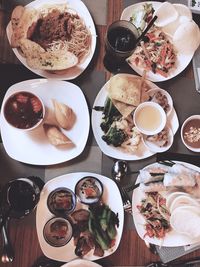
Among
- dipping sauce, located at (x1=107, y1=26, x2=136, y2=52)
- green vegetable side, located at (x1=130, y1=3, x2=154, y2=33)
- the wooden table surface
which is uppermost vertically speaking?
green vegetable side, located at (x1=130, y1=3, x2=154, y2=33)

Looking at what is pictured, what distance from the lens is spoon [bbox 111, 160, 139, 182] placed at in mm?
1727

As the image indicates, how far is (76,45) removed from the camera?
1.78m

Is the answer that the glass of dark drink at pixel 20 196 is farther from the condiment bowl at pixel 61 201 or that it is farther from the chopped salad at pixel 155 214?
the chopped salad at pixel 155 214

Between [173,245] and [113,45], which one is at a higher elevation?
[113,45]

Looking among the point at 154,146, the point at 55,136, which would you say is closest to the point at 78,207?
the point at 55,136

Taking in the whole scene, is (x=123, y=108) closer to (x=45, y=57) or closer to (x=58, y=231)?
(x=45, y=57)

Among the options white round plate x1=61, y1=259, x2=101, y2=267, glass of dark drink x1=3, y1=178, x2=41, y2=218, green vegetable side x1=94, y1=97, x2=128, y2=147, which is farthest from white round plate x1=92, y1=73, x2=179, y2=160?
white round plate x1=61, y1=259, x2=101, y2=267

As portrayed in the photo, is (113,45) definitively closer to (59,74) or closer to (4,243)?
(59,74)

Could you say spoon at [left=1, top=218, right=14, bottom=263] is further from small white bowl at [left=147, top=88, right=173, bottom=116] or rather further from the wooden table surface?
small white bowl at [left=147, top=88, right=173, bottom=116]

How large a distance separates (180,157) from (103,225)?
0.47m

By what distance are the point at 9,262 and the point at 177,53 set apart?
1.18m

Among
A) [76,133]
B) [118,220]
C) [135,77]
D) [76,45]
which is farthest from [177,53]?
[118,220]

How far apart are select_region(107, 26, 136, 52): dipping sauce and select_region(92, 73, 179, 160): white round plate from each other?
0.41ft

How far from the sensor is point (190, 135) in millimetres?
1819
